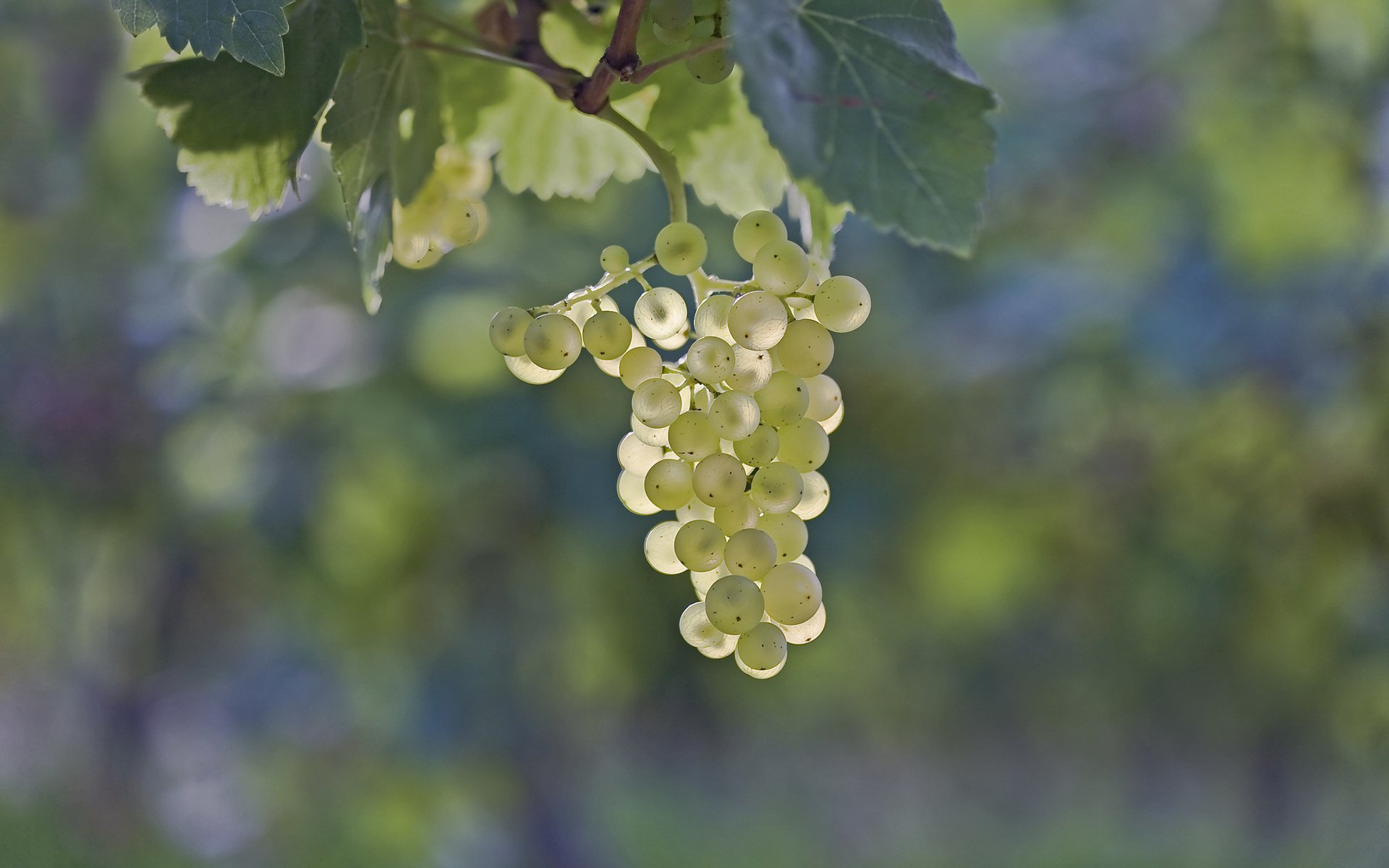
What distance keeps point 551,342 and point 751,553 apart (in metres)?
0.12

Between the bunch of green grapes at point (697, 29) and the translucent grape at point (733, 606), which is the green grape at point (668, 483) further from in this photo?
the bunch of green grapes at point (697, 29)

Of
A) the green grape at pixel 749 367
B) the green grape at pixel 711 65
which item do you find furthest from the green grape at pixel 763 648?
the green grape at pixel 711 65

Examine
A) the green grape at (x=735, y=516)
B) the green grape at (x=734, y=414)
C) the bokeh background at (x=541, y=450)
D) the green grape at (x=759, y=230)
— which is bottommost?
the bokeh background at (x=541, y=450)

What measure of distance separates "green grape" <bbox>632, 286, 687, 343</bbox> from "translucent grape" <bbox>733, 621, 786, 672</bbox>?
13 cm

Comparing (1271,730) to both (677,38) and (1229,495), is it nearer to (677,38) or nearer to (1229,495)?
(1229,495)

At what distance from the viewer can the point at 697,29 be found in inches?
18.4

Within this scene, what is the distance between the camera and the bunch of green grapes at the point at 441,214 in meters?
0.59

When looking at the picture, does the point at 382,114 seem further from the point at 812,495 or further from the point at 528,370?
the point at 812,495

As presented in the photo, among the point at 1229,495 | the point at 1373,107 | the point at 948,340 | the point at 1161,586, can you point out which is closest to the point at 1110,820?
the point at 1161,586

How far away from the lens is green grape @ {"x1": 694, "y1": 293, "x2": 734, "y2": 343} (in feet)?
1.60

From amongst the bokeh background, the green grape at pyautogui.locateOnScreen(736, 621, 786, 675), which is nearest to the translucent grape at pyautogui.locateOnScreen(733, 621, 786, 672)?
the green grape at pyautogui.locateOnScreen(736, 621, 786, 675)

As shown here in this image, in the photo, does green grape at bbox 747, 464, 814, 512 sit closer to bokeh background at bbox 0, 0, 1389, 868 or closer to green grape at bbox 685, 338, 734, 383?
green grape at bbox 685, 338, 734, 383

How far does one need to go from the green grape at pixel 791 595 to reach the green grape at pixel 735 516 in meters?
0.02

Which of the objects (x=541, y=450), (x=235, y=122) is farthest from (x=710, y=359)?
(x=541, y=450)
